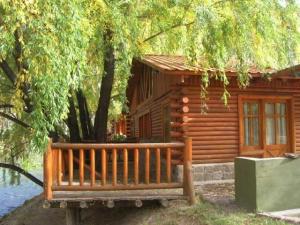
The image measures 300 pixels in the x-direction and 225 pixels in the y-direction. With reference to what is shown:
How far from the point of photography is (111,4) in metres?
10.3

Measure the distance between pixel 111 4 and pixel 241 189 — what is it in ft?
17.0

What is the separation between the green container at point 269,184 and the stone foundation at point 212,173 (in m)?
2.85

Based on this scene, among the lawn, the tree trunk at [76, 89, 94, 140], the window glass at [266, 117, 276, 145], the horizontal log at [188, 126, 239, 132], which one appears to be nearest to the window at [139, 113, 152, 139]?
the tree trunk at [76, 89, 94, 140]

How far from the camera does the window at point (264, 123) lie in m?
12.9

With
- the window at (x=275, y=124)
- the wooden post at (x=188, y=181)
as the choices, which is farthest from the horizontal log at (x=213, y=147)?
the wooden post at (x=188, y=181)

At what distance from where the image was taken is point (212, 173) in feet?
39.8

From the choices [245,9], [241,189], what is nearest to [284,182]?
[241,189]

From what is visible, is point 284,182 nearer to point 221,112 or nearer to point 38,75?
point 221,112

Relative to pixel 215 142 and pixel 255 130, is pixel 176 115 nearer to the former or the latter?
pixel 215 142

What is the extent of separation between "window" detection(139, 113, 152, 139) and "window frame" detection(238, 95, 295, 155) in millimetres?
5487

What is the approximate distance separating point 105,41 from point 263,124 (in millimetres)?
5305

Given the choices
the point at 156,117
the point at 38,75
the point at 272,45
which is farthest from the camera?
the point at 156,117

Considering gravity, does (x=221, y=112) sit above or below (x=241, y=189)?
above

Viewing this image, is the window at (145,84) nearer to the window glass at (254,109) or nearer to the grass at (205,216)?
the window glass at (254,109)
